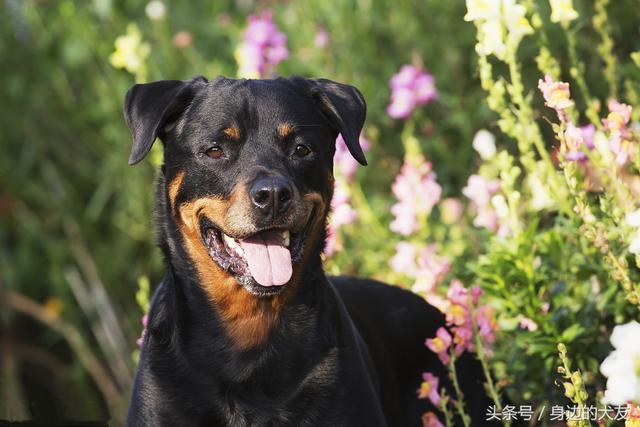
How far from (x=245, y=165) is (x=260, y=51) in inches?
94.1

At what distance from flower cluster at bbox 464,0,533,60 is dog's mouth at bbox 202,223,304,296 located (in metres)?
1.06

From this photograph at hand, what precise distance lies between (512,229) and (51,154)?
4484mm

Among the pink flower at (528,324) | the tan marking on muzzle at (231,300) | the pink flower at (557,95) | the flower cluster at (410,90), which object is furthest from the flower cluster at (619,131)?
the flower cluster at (410,90)

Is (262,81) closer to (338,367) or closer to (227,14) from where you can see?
(338,367)

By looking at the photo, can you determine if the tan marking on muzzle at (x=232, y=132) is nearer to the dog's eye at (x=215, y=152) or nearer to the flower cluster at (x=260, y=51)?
the dog's eye at (x=215, y=152)

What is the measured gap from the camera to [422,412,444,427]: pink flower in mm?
3672

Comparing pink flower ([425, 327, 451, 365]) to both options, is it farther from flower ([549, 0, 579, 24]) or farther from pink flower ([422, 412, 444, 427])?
flower ([549, 0, 579, 24])

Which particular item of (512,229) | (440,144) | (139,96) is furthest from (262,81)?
(440,144)

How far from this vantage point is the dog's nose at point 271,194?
3.20m

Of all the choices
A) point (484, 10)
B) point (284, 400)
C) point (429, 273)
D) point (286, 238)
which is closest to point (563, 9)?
point (484, 10)

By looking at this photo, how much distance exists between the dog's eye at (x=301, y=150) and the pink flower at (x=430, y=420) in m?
1.04

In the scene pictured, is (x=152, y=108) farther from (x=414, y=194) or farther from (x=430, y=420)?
(x=414, y=194)

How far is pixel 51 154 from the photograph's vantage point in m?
7.62

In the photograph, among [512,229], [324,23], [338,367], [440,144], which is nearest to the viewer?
[338,367]
